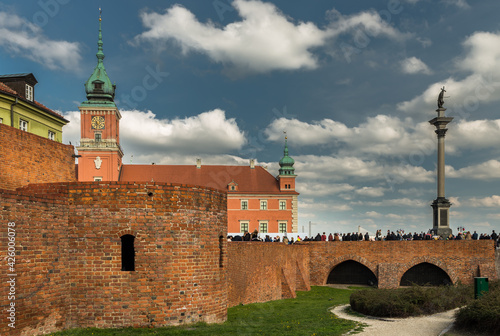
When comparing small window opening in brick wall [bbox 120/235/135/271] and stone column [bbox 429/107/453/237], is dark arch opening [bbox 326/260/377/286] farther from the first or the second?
small window opening in brick wall [bbox 120/235/135/271]

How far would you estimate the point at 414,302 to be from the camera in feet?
57.3

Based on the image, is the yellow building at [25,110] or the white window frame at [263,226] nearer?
the yellow building at [25,110]

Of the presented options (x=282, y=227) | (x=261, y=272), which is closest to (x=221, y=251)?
(x=261, y=272)

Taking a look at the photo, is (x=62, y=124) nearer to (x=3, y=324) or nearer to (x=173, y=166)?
(x=3, y=324)

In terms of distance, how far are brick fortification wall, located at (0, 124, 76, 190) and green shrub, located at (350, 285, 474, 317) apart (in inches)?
476

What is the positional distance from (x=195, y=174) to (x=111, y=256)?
2262 inches

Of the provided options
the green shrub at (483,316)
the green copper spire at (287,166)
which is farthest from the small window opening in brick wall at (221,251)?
the green copper spire at (287,166)

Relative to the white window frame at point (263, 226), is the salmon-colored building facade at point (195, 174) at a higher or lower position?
higher

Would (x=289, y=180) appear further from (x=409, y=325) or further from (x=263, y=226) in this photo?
(x=409, y=325)

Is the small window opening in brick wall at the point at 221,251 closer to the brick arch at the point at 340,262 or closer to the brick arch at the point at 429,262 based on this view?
the brick arch at the point at 340,262

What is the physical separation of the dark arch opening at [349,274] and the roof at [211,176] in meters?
32.1

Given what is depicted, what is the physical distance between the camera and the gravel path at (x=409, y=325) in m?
14.2

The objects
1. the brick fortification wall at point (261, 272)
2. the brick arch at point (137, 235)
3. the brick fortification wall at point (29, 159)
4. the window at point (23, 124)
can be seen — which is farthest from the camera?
the window at point (23, 124)

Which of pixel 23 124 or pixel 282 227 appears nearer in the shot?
pixel 23 124
